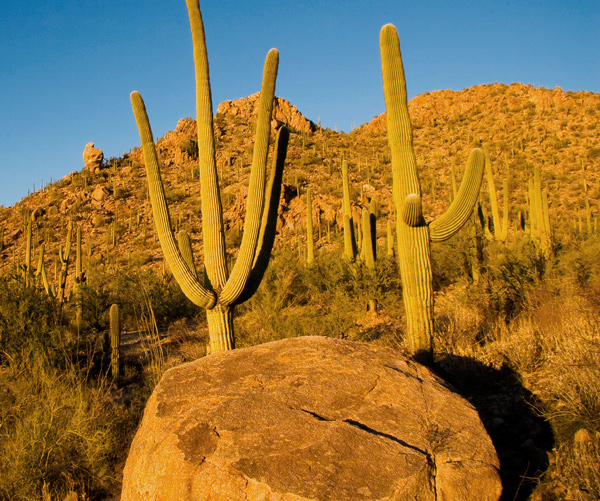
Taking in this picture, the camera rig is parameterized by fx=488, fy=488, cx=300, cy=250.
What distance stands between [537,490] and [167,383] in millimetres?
2877

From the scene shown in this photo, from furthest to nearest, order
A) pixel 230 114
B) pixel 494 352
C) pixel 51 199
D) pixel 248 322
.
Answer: pixel 230 114, pixel 51 199, pixel 248 322, pixel 494 352

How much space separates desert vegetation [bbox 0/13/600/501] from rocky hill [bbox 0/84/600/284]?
0.69 feet

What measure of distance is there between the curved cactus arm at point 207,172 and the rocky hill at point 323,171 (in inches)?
697

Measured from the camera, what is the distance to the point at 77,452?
468 cm

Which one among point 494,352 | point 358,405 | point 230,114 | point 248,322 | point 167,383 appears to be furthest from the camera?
point 230,114

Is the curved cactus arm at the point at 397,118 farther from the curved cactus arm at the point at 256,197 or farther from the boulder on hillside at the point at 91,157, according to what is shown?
the boulder on hillside at the point at 91,157

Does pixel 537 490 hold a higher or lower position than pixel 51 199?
lower

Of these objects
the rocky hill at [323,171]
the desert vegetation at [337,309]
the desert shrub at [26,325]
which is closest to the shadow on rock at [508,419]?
the desert vegetation at [337,309]

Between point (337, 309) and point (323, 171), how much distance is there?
26.0 metres

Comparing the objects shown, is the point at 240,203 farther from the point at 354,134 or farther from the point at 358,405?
the point at 358,405

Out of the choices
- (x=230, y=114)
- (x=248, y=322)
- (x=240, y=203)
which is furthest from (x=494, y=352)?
(x=230, y=114)

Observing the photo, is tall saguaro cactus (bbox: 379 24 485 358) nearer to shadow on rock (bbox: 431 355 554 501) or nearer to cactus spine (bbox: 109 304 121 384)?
shadow on rock (bbox: 431 355 554 501)

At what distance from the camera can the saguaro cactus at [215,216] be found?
6.10 meters

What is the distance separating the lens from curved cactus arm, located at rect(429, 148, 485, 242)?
6.30 m
